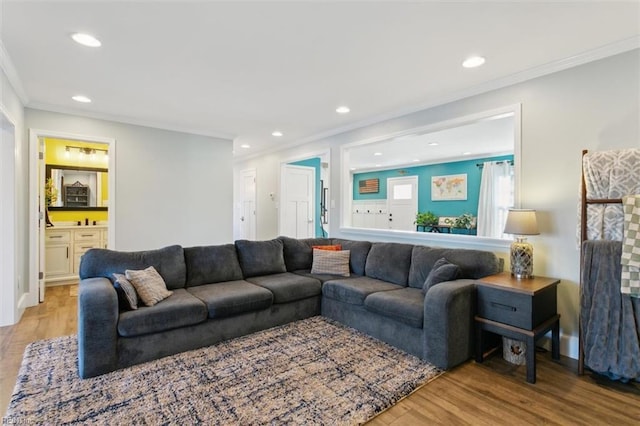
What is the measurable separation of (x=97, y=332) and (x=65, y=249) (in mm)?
3906

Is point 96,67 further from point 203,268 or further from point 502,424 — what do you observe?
point 502,424

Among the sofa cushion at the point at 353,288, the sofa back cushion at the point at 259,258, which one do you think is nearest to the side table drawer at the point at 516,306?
the sofa cushion at the point at 353,288

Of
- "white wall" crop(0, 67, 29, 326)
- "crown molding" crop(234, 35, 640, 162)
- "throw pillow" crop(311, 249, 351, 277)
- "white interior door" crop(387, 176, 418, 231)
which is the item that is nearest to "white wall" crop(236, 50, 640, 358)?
"crown molding" crop(234, 35, 640, 162)

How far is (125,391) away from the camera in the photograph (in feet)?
7.12

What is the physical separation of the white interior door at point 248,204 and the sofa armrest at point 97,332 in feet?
16.1

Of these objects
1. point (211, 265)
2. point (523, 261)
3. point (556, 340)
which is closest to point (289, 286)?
point (211, 265)

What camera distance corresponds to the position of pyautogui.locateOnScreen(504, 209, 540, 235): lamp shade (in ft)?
9.02

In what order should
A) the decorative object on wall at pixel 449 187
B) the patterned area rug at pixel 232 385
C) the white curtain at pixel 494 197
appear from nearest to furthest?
the patterned area rug at pixel 232 385 < the white curtain at pixel 494 197 < the decorative object on wall at pixel 449 187

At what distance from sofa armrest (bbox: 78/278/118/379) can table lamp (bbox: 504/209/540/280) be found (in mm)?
3297

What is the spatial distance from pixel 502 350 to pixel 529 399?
0.69m

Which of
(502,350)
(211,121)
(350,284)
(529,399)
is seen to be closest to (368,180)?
(211,121)

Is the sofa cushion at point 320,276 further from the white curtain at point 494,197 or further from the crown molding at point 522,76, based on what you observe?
the white curtain at point 494,197

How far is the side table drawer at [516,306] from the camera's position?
2365 mm

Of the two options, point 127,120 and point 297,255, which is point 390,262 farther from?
point 127,120
